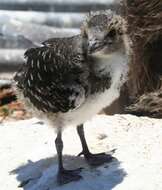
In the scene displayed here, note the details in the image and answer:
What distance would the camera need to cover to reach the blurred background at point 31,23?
6.02 m

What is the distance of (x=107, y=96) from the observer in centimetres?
385

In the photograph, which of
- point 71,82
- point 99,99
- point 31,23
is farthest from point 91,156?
point 31,23

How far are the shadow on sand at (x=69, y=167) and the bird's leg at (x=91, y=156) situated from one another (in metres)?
0.03

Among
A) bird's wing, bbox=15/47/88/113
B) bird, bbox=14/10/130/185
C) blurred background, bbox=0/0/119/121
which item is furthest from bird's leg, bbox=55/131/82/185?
blurred background, bbox=0/0/119/121

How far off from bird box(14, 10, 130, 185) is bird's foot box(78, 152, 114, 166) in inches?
5.0

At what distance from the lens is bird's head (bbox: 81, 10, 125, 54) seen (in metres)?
3.65

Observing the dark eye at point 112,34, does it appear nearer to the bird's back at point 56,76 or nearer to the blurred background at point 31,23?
the bird's back at point 56,76

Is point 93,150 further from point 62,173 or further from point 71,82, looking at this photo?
point 71,82

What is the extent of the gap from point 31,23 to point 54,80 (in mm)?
2300

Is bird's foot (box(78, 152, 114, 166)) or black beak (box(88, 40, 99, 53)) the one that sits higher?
black beak (box(88, 40, 99, 53))

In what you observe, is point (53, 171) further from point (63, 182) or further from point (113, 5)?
point (113, 5)

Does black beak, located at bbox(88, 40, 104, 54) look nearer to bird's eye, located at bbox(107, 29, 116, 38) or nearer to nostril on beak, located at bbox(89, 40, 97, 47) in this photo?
nostril on beak, located at bbox(89, 40, 97, 47)

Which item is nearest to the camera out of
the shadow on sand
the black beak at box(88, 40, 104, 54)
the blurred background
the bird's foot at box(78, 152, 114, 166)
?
the black beak at box(88, 40, 104, 54)

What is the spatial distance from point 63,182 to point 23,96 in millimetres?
559
